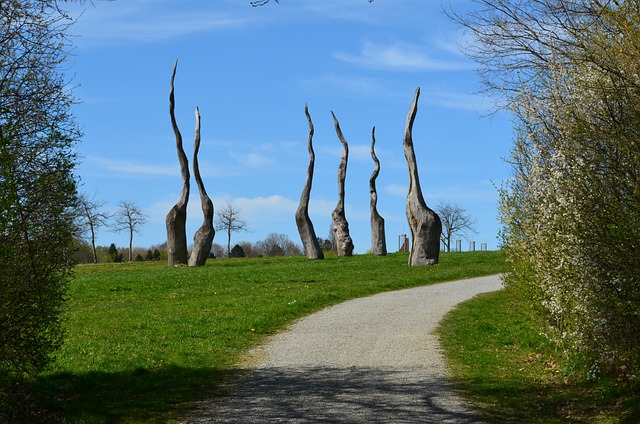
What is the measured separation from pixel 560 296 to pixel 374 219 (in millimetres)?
36761

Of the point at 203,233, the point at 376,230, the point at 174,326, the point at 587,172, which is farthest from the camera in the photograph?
the point at 376,230

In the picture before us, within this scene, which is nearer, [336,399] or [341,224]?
[336,399]

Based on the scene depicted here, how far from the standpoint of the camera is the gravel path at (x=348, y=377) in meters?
11.1

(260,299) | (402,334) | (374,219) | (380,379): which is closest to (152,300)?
(260,299)

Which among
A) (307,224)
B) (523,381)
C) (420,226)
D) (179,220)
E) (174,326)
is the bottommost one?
(523,381)

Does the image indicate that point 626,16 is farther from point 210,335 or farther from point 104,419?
point 210,335

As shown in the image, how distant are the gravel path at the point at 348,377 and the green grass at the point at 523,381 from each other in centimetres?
45

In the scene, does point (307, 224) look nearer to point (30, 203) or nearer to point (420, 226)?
point (420, 226)

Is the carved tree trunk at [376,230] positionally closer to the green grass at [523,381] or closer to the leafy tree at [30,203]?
the green grass at [523,381]

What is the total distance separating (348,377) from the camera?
44.0ft

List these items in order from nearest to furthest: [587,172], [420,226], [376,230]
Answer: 1. [587,172]
2. [420,226]
3. [376,230]

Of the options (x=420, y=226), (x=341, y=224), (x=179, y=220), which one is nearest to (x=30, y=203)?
(x=420, y=226)

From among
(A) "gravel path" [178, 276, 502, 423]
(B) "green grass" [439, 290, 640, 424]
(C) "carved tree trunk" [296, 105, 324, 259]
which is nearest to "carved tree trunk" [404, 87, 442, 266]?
(C) "carved tree trunk" [296, 105, 324, 259]

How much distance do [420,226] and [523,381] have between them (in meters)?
22.8
